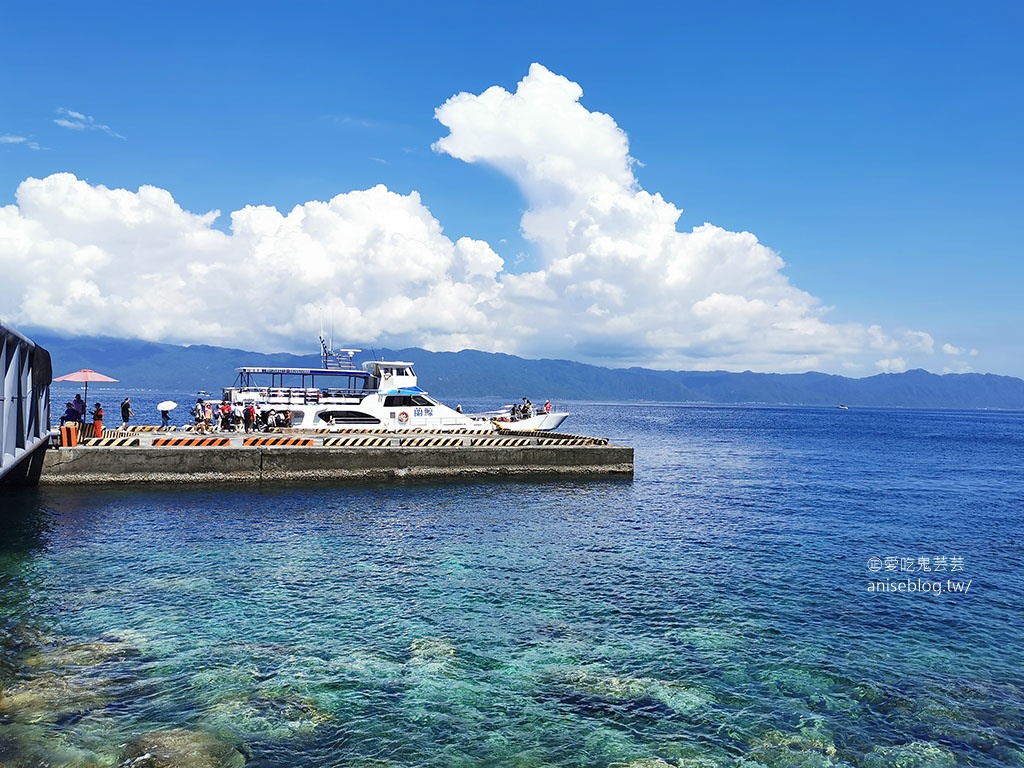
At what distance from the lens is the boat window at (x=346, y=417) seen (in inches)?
1727

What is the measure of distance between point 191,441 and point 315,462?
6.35 m

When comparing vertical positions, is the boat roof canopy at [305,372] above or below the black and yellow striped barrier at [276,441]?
above

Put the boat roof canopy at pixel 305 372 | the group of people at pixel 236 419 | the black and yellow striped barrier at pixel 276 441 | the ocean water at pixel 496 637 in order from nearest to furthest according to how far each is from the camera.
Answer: the ocean water at pixel 496 637
the black and yellow striped barrier at pixel 276 441
the group of people at pixel 236 419
the boat roof canopy at pixel 305 372

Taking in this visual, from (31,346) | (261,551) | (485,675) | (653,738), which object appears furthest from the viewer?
(31,346)

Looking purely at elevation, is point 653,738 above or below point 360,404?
below

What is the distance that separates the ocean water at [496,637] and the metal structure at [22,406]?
1798mm

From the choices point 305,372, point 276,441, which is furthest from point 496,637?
point 305,372

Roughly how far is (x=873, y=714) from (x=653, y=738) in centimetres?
414

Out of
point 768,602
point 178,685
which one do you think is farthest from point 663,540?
point 178,685

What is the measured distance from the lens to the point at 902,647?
47.6 ft

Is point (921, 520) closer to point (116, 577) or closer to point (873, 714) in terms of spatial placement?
point (873, 714)

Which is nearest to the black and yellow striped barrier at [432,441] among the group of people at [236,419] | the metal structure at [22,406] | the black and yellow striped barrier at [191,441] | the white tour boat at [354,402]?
the white tour boat at [354,402]

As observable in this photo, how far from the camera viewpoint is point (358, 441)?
38156 millimetres

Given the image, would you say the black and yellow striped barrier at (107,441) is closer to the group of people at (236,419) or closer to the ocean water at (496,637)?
the ocean water at (496,637)
